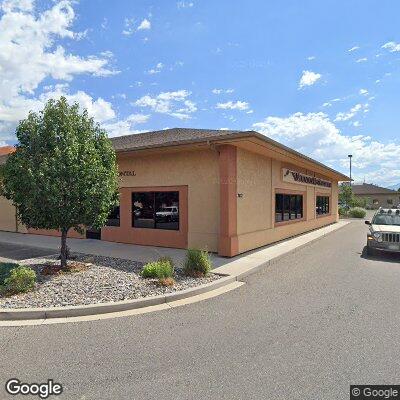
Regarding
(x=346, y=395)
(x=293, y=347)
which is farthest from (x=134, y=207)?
(x=346, y=395)

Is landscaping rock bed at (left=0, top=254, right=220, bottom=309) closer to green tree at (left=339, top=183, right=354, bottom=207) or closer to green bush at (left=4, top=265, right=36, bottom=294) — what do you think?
green bush at (left=4, top=265, right=36, bottom=294)

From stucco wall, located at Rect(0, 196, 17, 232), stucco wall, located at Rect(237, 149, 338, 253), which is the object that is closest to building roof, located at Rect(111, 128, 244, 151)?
stucco wall, located at Rect(237, 149, 338, 253)

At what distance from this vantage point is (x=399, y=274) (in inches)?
367

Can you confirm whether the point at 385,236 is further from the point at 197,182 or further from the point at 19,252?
the point at 19,252

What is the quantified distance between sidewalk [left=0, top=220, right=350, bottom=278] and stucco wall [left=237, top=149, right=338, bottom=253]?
1.52 feet

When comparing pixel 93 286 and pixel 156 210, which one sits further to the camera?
pixel 156 210

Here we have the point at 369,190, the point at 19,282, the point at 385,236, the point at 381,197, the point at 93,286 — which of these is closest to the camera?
the point at 19,282

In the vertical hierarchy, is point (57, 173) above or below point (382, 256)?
above

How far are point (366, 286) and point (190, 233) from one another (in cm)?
617

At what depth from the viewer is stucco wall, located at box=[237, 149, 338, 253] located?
1193 cm

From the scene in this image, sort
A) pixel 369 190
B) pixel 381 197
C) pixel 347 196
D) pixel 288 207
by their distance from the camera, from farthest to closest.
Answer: pixel 369 190 → pixel 381 197 → pixel 347 196 → pixel 288 207

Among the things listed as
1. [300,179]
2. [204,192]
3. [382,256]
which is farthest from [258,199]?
[300,179]

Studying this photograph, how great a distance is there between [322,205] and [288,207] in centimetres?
934

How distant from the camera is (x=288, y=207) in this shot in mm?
17094
